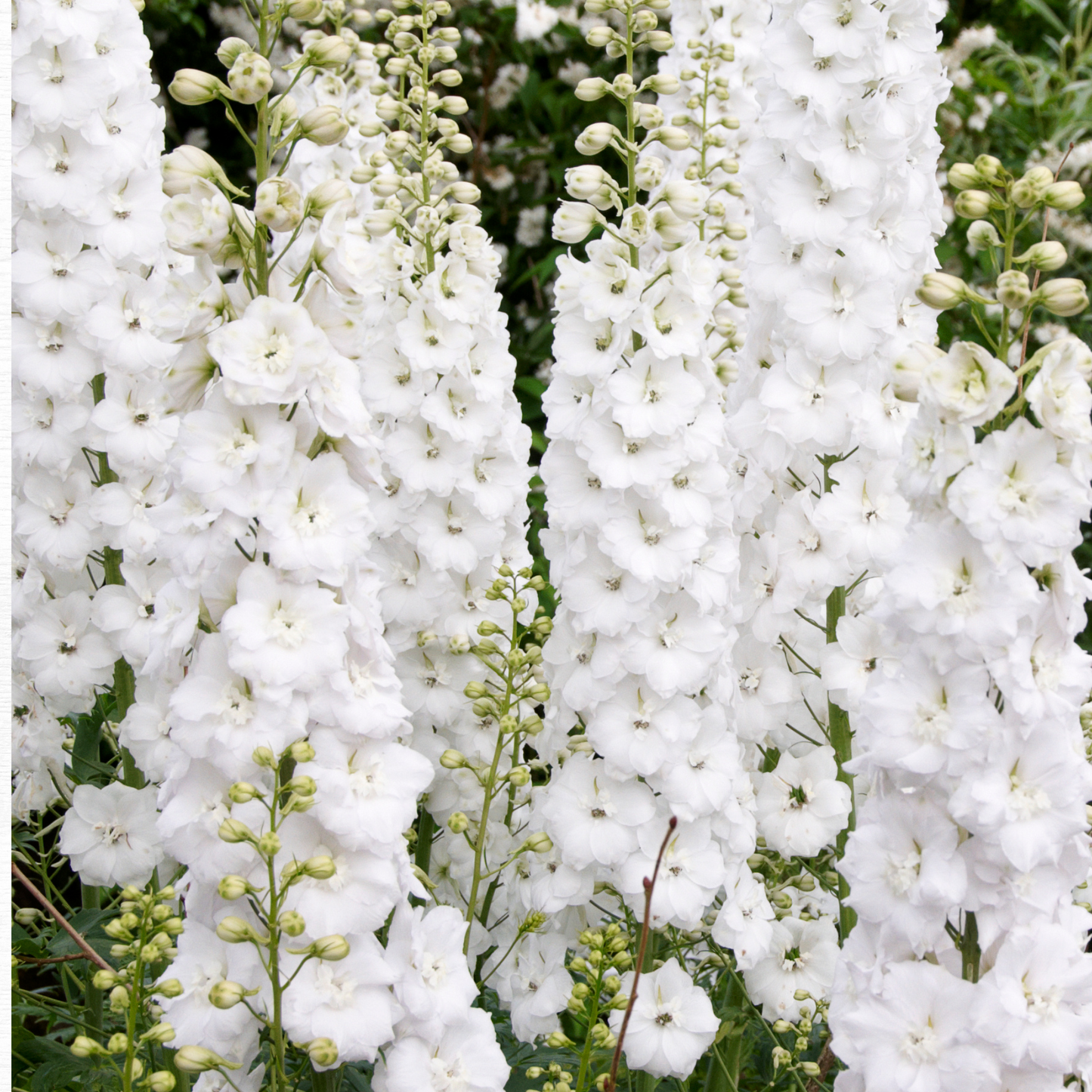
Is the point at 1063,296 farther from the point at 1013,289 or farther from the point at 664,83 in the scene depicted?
the point at 664,83

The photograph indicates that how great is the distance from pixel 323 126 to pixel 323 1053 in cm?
130

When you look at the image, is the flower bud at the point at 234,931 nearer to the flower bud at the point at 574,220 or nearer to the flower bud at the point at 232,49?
the flower bud at the point at 232,49

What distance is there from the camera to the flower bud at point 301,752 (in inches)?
71.3

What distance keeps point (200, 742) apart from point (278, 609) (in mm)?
212

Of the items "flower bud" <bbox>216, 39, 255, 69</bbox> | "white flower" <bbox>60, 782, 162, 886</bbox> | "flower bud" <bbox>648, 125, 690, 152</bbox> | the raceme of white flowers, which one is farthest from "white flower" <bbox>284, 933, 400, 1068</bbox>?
"flower bud" <bbox>648, 125, 690, 152</bbox>

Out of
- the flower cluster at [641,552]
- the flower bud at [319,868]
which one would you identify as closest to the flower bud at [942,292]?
the flower cluster at [641,552]

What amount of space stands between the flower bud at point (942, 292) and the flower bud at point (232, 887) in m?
1.21

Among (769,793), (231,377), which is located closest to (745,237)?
(769,793)

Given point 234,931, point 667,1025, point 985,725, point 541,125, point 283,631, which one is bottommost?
point 667,1025

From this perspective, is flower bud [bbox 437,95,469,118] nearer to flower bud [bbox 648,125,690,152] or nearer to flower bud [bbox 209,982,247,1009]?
flower bud [bbox 648,125,690,152]

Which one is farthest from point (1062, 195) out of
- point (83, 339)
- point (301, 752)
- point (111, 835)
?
point (111, 835)

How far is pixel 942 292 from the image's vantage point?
6.29 ft

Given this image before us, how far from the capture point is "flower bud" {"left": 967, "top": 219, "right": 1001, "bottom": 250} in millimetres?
1930

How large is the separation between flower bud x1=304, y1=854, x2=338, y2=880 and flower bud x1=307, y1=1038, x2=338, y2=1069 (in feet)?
0.71
